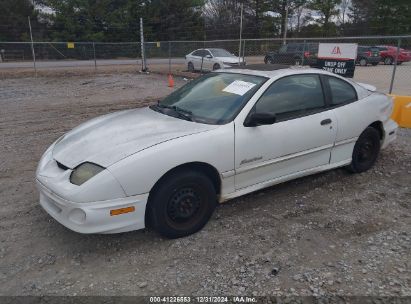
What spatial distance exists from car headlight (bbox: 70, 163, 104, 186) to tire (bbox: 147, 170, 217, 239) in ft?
1.76

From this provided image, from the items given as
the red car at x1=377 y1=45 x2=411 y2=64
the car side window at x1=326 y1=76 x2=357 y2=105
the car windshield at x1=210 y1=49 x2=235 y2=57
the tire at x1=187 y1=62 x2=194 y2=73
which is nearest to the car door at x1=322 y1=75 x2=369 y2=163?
the car side window at x1=326 y1=76 x2=357 y2=105

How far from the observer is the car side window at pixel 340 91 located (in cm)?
459

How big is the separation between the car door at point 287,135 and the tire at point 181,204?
41 cm

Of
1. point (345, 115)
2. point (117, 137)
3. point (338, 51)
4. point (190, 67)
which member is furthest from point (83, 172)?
point (190, 67)

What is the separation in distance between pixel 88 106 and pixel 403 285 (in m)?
9.30

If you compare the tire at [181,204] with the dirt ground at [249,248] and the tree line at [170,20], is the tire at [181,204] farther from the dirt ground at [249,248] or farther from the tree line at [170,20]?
the tree line at [170,20]

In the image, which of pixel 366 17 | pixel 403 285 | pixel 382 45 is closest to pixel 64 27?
pixel 382 45

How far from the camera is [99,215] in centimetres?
306

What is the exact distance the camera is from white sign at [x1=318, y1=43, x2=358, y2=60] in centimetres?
924

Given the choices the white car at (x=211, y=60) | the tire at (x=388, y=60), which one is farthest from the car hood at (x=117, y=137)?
the tire at (x=388, y=60)

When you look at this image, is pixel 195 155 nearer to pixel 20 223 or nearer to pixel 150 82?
pixel 20 223

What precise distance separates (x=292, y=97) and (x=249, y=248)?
→ 5.93 ft

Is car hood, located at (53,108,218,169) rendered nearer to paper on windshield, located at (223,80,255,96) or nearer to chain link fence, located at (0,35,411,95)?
paper on windshield, located at (223,80,255,96)

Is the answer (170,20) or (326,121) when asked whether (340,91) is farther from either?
(170,20)
